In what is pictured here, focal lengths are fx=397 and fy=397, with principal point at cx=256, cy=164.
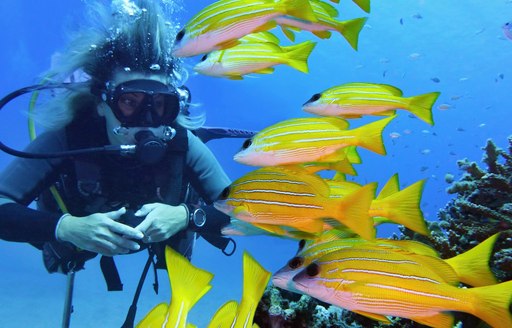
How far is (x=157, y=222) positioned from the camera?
373cm

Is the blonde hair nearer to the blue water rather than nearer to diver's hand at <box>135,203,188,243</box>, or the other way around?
the blue water

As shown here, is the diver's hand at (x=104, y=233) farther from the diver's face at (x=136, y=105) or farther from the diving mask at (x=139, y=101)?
the diving mask at (x=139, y=101)

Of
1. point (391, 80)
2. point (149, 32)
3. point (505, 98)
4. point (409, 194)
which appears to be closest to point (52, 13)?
point (391, 80)

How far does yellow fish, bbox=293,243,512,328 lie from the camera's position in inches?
60.4

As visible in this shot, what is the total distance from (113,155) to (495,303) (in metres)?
3.84

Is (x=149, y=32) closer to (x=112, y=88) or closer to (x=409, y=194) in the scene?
(x=112, y=88)

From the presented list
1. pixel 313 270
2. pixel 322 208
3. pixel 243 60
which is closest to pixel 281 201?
pixel 322 208

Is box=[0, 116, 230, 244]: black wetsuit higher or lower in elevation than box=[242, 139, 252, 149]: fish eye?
lower

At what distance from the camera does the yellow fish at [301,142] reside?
203cm

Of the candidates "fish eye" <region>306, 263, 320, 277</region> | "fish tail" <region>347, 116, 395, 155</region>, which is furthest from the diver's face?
"fish eye" <region>306, 263, 320, 277</region>

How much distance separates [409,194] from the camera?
1.88 meters

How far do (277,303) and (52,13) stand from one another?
64272 millimetres

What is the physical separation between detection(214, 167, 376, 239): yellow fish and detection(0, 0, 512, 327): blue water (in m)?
4.18

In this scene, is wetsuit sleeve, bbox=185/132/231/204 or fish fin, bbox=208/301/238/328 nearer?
fish fin, bbox=208/301/238/328
